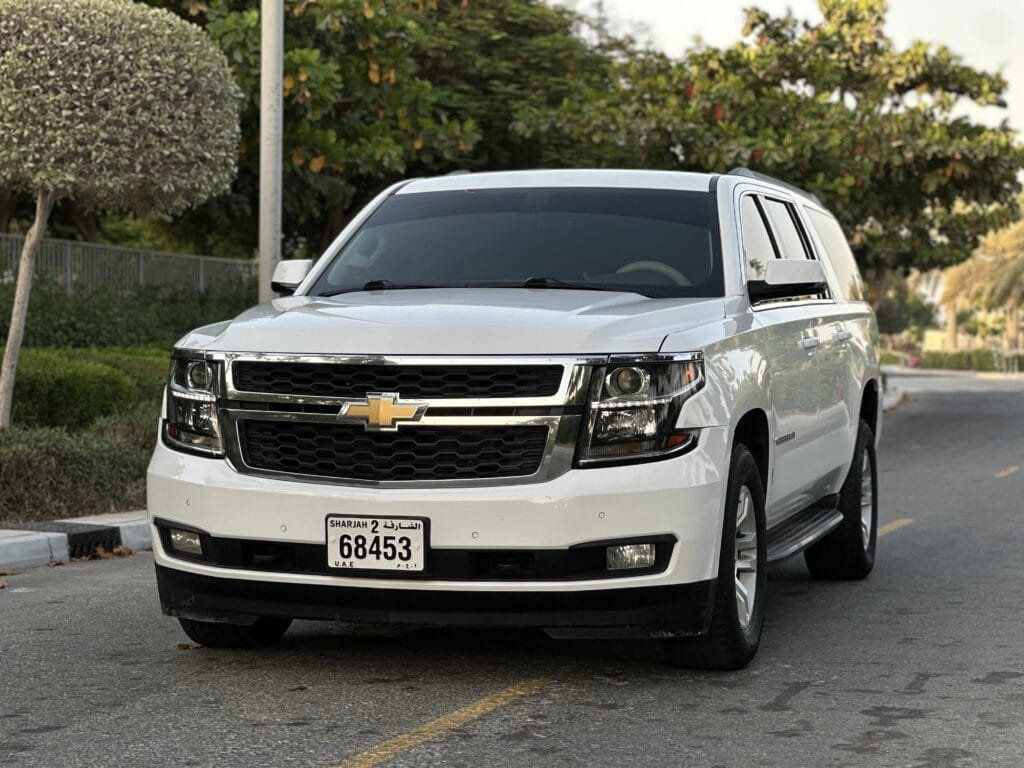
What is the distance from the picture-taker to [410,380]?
6.24 meters

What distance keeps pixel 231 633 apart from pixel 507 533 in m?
1.64

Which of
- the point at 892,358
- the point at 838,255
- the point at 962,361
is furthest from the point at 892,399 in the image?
the point at 892,358

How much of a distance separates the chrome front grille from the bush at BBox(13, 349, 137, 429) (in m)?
8.64

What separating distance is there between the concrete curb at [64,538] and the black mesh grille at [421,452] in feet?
11.7

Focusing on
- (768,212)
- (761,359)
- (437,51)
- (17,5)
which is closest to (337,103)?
(437,51)

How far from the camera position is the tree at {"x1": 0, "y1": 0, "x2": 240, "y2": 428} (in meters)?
13.3

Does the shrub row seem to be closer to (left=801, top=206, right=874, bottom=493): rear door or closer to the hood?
(left=801, top=206, right=874, bottom=493): rear door

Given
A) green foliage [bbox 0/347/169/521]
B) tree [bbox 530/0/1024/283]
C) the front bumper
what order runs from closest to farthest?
the front bumper → green foliage [bbox 0/347/169/521] → tree [bbox 530/0/1024/283]

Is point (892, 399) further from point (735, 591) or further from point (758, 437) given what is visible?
point (735, 591)

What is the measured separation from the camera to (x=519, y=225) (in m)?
7.93

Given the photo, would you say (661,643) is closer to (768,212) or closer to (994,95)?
(768,212)

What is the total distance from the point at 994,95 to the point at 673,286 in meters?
25.1

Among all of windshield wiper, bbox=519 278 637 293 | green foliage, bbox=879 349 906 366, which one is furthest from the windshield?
green foliage, bbox=879 349 906 366

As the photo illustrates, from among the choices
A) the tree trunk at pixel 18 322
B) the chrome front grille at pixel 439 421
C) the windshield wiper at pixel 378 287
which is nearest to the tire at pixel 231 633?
the chrome front grille at pixel 439 421
